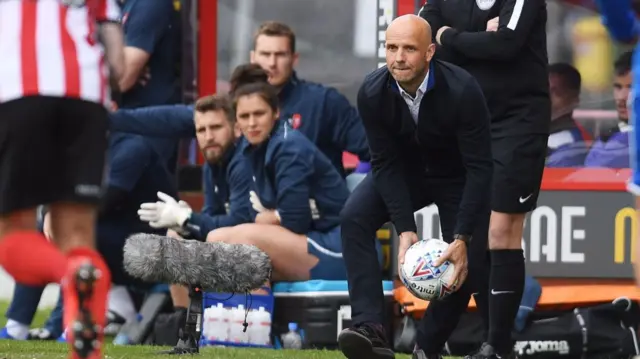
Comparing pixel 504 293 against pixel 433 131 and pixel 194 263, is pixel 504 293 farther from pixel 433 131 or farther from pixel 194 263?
pixel 194 263

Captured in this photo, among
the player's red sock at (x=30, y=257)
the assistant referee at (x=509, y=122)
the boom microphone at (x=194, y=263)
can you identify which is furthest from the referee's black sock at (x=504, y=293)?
the player's red sock at (x=30, y=257)

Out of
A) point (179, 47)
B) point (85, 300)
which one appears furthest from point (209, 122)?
point (85, 300)

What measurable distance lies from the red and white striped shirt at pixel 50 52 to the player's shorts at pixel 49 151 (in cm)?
6

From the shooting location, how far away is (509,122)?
7207 mm

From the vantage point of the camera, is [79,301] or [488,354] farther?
[488,354]

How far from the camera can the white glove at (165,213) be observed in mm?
8766

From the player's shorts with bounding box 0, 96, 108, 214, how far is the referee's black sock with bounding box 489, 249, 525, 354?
2774 millimetres

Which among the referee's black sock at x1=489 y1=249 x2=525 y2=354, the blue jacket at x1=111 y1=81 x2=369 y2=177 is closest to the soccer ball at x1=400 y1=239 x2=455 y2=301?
the referee's black sock at x1=489 y1=249 x2=525 y2=354

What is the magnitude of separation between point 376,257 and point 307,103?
2711mm

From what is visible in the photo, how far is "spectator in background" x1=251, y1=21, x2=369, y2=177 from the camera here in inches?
368

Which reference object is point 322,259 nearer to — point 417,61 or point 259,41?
point 259,41

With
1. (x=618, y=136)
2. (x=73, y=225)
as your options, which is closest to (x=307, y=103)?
(x=618, y=136)

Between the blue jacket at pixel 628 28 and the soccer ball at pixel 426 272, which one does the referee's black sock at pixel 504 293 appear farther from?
the blue jacket at pixel 628 28

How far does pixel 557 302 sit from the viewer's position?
8688 mm
